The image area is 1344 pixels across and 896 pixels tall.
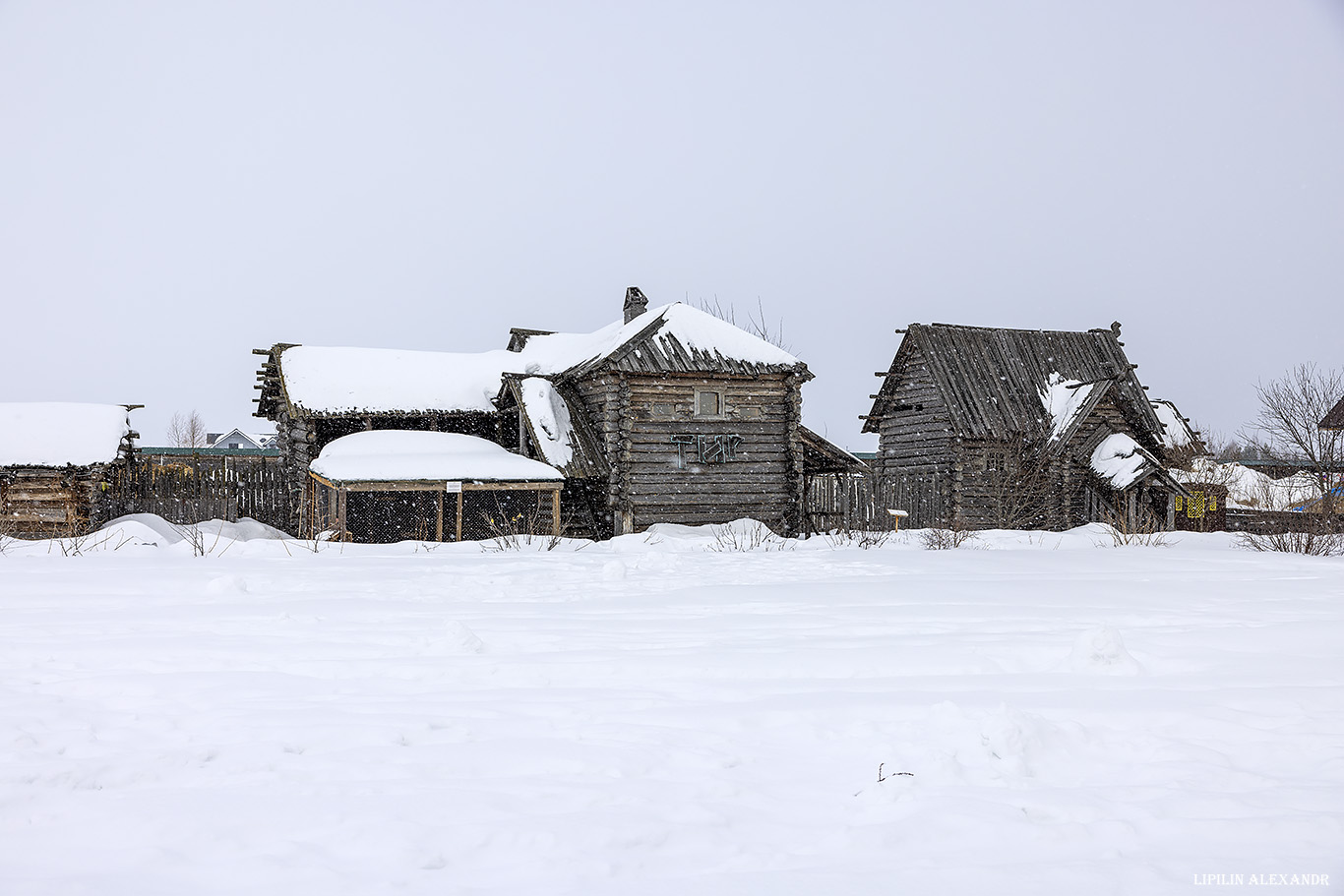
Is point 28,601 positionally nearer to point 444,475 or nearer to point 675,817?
point 675,817

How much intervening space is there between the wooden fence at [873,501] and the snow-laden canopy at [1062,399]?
11.9 feet

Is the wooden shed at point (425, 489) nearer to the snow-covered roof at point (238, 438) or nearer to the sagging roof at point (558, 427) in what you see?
the sagging roof at point (558, 427)

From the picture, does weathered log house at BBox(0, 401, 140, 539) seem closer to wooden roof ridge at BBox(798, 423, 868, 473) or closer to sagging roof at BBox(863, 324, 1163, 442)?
wooden roof ridge at BBox(798, 423, 868, 473)

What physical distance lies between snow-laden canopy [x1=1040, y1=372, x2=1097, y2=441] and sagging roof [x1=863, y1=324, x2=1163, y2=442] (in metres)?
0.09

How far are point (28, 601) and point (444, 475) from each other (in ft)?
44.1

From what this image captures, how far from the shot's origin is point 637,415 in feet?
74.2

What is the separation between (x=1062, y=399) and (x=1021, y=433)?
101 inches

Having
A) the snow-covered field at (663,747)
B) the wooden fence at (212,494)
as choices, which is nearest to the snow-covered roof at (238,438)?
the wooden fence at (212,494)

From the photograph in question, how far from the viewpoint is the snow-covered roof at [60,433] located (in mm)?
21672

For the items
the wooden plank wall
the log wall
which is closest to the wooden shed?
the log wall

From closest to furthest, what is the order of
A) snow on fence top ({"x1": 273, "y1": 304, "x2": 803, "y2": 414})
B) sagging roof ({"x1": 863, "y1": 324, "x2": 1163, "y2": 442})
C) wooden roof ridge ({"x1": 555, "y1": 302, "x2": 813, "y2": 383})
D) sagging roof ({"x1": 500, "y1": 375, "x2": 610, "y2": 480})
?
wooden roof ridge ({"x1": 555, "y1": 302, "x2": 813, "y2": 383}), sagging roof ({"x1": 500, "y1": 375, "x2": 610, "y2": 480}), snow on fence top ({"x1": 273, "y1": 304, "x2": 803, "y2": 414}), sagging roof ({"x1": 863, "y1": 324, "x2": 1163, "y2": 442})

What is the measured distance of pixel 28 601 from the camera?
7.85 metres

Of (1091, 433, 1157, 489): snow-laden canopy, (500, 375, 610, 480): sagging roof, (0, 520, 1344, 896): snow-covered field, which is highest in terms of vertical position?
(500, 375, 610, 480): sagging roof

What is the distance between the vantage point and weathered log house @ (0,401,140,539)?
21484 millimetres
